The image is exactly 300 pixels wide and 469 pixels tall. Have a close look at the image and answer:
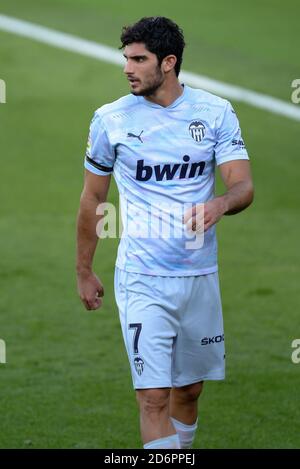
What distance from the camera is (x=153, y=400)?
7453mm

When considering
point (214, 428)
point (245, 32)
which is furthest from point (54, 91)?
point (214, 428)

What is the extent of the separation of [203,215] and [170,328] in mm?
818

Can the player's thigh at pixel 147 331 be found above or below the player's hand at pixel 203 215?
below

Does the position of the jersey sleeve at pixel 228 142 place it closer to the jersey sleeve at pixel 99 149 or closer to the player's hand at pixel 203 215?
the player's hand at pixel 203 215

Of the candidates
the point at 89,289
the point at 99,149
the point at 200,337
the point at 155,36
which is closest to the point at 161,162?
the point at 99,149

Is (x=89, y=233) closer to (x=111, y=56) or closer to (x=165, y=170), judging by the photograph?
(x=165, y=170)

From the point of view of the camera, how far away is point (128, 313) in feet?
25.1

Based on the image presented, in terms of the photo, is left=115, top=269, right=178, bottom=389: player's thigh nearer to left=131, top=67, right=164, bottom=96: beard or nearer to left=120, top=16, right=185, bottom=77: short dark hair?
left=131, top=67, right=164, bottom=96: beard

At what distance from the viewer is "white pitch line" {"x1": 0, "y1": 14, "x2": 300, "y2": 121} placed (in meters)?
18.6

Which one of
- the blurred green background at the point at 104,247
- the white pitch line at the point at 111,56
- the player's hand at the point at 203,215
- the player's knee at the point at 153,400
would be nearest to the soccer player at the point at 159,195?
the player's knee at the point at 153,400

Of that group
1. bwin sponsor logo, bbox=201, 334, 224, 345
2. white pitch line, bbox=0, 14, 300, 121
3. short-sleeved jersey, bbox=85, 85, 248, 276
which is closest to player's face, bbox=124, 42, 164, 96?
short-sleeved jersey, bbox=85, 85, 248, 276

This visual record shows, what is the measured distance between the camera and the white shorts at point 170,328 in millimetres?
7543

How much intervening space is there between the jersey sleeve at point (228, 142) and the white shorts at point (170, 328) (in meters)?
0.75

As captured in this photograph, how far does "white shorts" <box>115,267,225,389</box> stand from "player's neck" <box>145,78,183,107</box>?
1.06m
